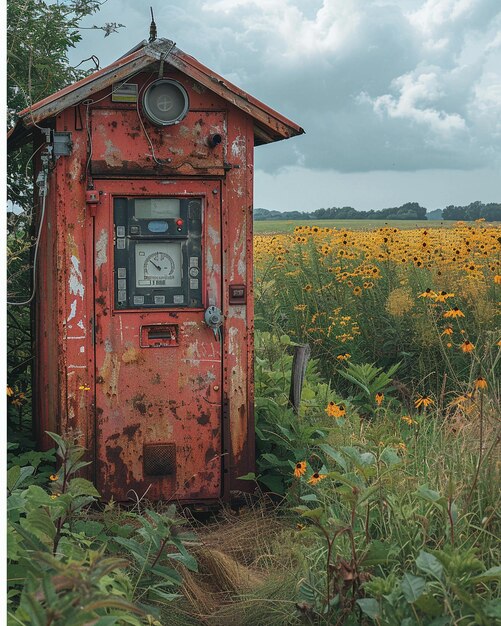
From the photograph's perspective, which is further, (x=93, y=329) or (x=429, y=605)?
(x=93, y=329)

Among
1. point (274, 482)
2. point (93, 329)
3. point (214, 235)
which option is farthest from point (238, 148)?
point (274, 482)

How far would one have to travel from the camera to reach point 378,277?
10.2 m

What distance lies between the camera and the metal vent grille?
6145mm

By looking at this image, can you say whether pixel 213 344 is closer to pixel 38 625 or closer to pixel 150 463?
pixel 150 463

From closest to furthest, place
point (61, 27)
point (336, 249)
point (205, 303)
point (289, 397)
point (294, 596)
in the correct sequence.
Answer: point (294, 596) → point (205, 303) → point (289, 397) → point (61, 27) → point (336, 249)

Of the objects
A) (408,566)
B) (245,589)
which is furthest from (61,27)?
(408,566)

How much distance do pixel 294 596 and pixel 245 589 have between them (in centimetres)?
53

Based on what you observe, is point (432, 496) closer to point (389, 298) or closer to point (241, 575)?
point (241, 575)

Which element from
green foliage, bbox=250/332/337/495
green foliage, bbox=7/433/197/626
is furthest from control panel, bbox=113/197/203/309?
green foliage, bbox=7/433/197/626

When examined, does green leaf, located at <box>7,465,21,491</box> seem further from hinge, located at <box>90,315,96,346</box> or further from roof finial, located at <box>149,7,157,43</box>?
roof finial, located at <box>149,7,157,43</box>

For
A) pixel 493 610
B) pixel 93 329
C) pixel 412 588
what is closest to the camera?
pixel 493 610

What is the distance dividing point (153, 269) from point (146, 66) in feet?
4.40

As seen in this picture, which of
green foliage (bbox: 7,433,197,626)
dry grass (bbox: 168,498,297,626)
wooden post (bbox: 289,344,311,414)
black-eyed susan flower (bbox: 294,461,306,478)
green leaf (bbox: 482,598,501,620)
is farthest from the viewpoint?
wooden post (bbox: 289,344,311,414)

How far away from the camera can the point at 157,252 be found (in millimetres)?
6035
